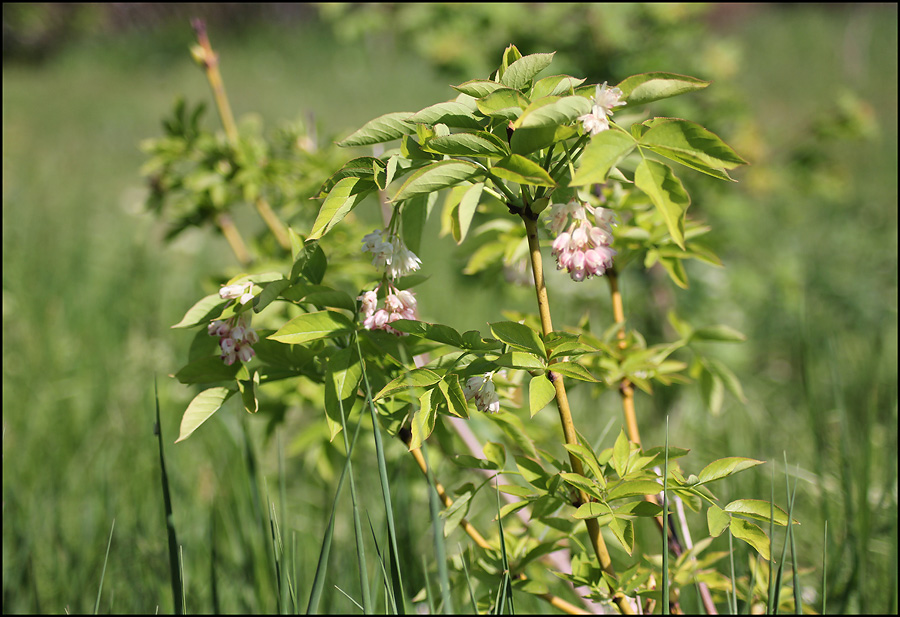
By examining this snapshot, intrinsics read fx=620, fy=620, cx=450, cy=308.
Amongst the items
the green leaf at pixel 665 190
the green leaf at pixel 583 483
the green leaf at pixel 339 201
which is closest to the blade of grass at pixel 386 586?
the green leaf at pixel 583 483

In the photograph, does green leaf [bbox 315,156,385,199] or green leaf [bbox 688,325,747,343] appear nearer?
green leaf [bbox 315,156,385,199]

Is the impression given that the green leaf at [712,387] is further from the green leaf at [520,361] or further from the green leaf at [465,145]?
the green leaf at [465,145]

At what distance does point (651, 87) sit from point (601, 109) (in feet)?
0.16

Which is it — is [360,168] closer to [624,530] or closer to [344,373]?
[344,373]

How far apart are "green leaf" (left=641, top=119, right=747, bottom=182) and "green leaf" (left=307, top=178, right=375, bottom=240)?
26 centimetres

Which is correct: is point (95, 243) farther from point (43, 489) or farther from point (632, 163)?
point (632, 163)

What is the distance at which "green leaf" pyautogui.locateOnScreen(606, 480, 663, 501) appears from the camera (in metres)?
0.61

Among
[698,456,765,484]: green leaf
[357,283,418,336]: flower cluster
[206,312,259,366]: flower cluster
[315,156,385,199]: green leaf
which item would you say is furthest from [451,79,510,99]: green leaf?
[698,456,765,484]: green leaf

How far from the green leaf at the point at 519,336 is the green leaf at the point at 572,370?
0.02 m

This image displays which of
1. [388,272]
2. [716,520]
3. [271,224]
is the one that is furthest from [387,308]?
[271,224]

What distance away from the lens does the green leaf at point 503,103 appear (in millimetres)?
534

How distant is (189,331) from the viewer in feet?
8.79

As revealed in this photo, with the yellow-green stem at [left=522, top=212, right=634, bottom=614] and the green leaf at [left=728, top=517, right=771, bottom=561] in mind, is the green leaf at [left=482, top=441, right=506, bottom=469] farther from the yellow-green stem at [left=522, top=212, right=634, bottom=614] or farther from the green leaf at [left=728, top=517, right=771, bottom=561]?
the green leaf at [left=728, top=517, right=771, bottom=561]

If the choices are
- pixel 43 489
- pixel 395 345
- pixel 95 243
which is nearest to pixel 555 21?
pixel 395 345
